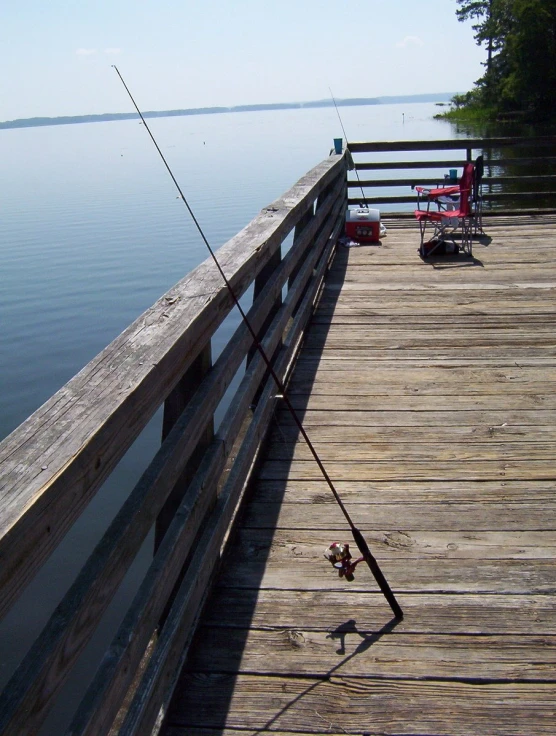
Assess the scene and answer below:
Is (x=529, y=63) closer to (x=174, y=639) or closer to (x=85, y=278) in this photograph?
(x=85, y=278)

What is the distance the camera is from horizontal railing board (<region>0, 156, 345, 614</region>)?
115 cm

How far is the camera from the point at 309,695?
209cm

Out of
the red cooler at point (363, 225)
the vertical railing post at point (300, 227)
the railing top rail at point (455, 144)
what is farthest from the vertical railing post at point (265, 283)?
the railing top rail at point (455, 144)

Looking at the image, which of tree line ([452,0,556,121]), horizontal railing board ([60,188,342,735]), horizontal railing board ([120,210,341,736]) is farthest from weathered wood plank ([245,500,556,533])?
tree line ([452,0,556,121])

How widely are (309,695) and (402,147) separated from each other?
355 inches

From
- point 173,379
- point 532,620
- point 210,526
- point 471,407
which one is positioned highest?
point 173,379

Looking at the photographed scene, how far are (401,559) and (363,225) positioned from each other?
6.40 metres

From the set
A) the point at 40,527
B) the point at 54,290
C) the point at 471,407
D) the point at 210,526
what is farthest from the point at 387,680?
the point at 54,290

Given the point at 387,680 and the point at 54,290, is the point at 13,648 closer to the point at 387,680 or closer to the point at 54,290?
the point at 387,680

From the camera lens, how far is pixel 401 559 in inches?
106

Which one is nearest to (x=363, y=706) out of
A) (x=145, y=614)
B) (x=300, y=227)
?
(x=145, y=614)

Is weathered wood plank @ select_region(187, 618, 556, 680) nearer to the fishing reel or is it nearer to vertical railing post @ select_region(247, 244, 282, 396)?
the fishing reel

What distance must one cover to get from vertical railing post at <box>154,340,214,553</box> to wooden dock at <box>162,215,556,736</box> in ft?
1.31

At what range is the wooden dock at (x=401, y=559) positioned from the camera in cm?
205
